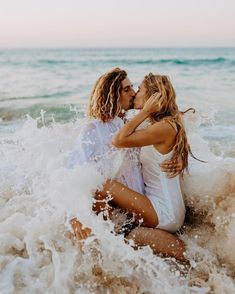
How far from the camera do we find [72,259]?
13.5 ft

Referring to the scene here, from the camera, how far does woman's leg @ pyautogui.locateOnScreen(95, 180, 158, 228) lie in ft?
13.7

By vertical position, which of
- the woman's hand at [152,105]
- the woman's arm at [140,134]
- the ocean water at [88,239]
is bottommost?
the ocean water at [88,239]

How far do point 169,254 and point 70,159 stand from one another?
1280mm

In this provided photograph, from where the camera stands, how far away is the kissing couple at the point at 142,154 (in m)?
4.18

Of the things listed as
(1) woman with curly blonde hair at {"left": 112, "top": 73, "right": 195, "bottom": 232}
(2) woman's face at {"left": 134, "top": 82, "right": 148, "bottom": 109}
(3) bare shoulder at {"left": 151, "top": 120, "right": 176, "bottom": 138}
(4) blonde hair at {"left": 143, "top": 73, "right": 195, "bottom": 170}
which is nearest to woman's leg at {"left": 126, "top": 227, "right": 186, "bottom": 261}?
(1) woman with curly blonde hair at {"left": 112, "top": 73, "right": 195, "bottom": 232}

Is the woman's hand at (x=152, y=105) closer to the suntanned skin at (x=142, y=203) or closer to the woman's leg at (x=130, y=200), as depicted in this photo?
the suntanned skin at (x=142, y=203)

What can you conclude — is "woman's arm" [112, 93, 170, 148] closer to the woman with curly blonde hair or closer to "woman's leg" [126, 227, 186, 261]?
the woman with curly blonde hair

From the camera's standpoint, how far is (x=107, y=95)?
176 inches

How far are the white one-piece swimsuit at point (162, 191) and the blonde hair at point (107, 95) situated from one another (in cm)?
50

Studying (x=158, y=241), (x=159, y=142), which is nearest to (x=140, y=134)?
(x=159, y=142)

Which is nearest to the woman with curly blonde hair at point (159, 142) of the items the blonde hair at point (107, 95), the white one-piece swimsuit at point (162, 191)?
the white one-piece swimsuit at point (162, 191)

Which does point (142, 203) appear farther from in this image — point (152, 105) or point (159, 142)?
point (152, 105)

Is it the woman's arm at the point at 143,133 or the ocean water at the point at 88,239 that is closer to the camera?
the ocean water at the point at 88,239

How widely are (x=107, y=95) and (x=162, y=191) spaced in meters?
1.06
